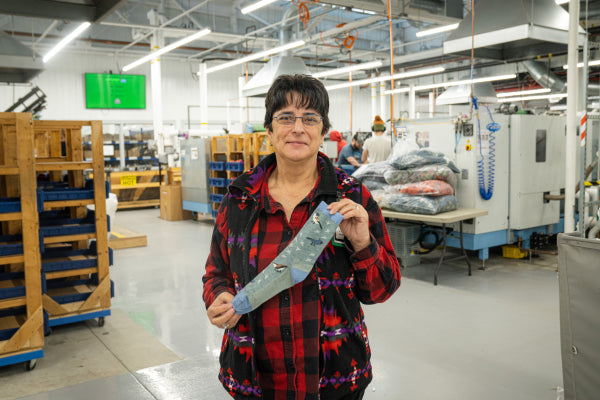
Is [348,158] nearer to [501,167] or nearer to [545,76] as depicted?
[501,167]

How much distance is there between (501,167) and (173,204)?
676 cm

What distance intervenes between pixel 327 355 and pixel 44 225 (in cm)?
332

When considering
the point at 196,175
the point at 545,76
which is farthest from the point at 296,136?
the point at 545,76

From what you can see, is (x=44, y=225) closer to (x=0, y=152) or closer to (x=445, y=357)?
(x=0, y=152)

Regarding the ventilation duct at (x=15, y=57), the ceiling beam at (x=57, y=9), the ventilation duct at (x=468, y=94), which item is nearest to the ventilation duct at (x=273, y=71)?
the ventilation duct at (x=15, y=57)

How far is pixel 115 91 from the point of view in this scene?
16.9 meters

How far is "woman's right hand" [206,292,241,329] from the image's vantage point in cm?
131

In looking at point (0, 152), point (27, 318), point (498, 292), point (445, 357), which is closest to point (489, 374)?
point (445, 357)

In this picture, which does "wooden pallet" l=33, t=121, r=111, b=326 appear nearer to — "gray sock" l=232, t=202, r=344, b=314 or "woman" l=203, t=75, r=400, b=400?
"woman" l=203, t=75, r=400, b=400

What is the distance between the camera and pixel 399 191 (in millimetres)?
5430

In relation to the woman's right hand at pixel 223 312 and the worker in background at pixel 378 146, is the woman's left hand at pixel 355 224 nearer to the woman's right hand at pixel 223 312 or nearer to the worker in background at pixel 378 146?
the woman's right hand at pixel 223 312

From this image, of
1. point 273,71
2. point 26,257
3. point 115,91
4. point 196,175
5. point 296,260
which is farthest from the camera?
point 115,91

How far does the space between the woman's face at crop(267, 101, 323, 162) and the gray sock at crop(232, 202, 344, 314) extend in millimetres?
223

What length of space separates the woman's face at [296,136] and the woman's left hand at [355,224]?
8.6 inches
